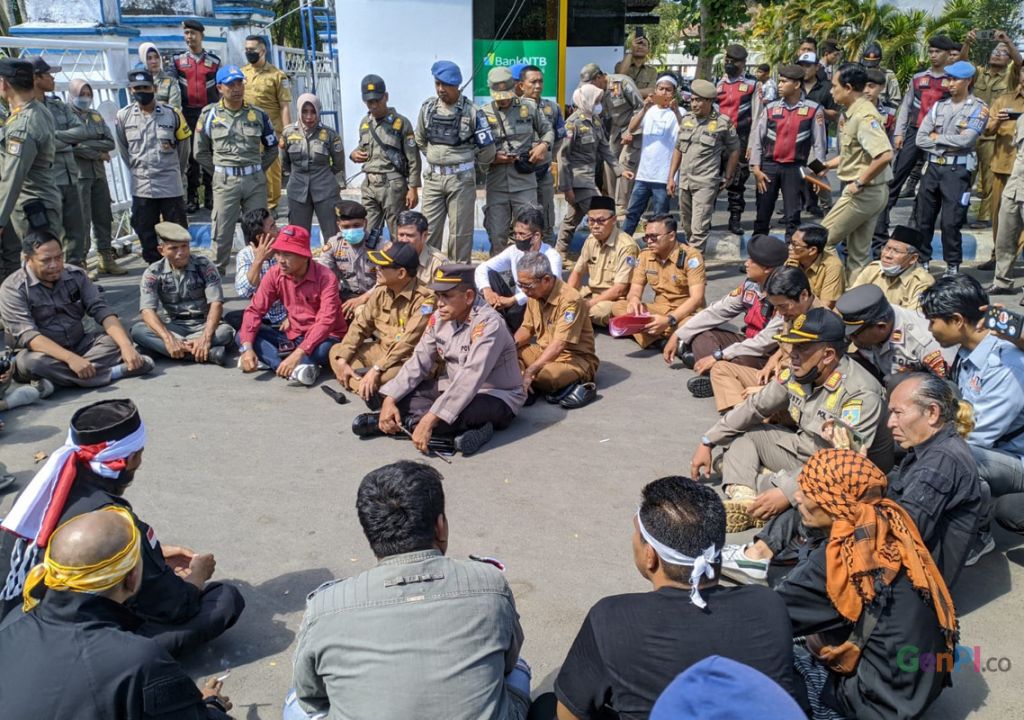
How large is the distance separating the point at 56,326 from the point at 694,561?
555 centimetres

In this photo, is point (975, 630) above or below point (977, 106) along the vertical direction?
below

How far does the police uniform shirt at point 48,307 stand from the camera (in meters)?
6.27

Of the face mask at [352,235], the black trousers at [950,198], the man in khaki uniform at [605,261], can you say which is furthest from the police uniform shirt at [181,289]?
the black trousers at [950,198]

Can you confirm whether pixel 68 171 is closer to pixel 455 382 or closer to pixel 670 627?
pixel 455 382

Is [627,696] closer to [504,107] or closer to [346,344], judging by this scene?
[346,344]

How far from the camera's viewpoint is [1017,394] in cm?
424

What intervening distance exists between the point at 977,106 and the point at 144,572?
8.32 meters

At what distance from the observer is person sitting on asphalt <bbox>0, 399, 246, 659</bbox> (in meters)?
3.17

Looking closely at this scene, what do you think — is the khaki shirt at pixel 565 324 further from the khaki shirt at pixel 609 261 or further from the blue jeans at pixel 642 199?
the blue jeans at pixel 642 199

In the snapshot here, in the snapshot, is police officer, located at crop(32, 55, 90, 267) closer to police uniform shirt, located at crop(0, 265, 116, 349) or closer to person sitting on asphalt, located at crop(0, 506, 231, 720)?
police uniform shirt, located at crop(0, 265, 116, 349)

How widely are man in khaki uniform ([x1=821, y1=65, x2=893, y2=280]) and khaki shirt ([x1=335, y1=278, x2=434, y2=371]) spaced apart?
363 centimetres

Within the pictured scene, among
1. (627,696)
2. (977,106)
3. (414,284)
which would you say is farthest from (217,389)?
(977,106)

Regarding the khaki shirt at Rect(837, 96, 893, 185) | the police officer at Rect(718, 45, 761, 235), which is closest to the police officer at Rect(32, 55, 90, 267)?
the khaki shirt at Rect(837, 96, 893, 185)

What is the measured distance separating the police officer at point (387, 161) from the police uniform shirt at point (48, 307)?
110 inches
